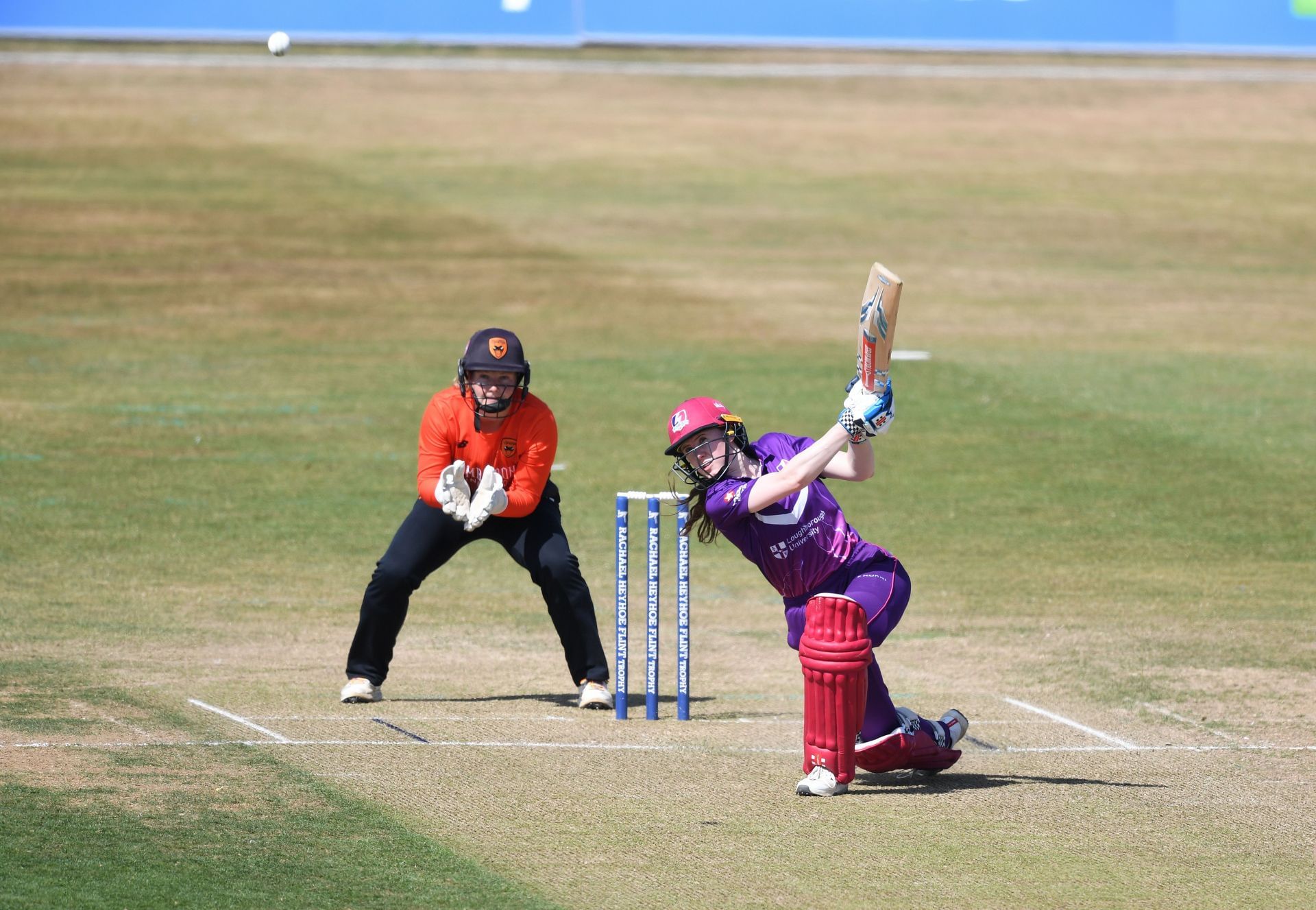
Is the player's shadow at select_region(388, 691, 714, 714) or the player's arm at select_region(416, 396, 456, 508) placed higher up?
the player's arm at select_region(416, 396, 456, 508)

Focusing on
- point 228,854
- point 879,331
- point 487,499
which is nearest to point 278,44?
point 487,499

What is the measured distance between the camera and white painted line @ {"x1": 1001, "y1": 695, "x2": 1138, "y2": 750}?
8.63 meters

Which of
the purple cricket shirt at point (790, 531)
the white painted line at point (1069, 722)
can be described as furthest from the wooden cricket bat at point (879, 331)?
the white painted line at point (1069, 722)

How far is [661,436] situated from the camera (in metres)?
17.6

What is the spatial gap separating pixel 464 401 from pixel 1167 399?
11.3 metres

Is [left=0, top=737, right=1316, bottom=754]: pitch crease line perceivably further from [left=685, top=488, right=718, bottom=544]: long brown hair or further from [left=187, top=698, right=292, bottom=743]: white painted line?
[left=685, top=488, right=718, bottom=544]: long brown hair

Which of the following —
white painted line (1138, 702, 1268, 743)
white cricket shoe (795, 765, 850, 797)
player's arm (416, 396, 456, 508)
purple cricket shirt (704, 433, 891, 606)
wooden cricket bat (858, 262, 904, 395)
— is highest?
wooden cricket bat (858, 262, 904, 395)

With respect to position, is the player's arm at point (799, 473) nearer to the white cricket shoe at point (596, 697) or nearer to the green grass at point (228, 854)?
the green grass at point (228, 854)

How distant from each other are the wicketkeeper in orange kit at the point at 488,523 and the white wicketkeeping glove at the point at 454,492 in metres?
0.05

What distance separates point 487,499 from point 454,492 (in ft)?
0.61

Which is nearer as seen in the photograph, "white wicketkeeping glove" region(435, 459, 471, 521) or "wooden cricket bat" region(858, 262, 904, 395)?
"wooden cricket bat" region(858, 262, 904, 395)

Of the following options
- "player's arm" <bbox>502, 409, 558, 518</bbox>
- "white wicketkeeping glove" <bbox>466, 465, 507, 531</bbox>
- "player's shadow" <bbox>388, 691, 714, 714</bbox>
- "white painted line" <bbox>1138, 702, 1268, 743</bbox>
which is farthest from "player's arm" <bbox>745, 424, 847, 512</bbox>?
"white painted line" <bbox>1138, 702, 1268, 743</bbox>

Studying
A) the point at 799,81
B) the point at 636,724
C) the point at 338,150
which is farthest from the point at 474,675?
the point at 799,81

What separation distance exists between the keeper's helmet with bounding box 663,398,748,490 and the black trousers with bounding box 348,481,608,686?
180 centimetres
